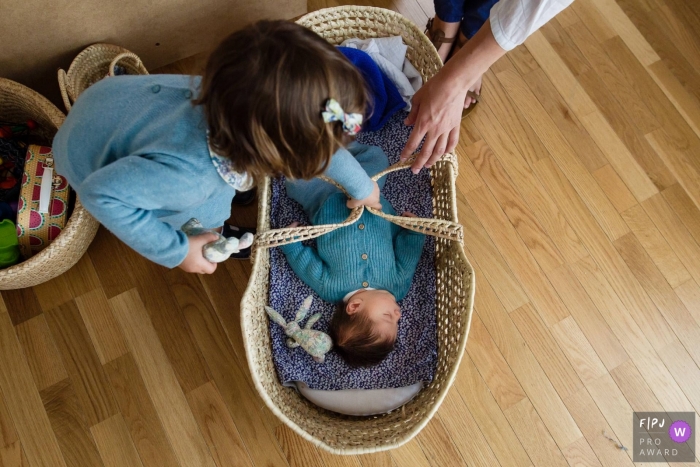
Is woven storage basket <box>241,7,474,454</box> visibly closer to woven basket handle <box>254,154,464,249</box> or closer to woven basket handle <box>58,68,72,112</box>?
woven basket handle <box>254,154,464,249</box>

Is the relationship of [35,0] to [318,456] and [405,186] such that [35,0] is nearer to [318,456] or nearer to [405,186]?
[405,186]

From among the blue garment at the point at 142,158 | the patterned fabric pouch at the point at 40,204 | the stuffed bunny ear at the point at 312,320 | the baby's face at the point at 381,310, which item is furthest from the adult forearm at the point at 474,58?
the patterned fabric pouch at the point at 40,204

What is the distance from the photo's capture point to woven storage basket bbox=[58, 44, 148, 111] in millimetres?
1100

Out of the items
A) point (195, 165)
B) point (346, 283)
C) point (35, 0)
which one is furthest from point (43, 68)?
point (346, 283)

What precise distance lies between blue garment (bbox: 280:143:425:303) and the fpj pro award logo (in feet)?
2.15

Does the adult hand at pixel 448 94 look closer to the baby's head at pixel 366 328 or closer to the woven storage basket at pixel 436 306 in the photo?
the woven storage basket at pixel 436 306

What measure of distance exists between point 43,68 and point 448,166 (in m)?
0.98

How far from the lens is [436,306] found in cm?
116

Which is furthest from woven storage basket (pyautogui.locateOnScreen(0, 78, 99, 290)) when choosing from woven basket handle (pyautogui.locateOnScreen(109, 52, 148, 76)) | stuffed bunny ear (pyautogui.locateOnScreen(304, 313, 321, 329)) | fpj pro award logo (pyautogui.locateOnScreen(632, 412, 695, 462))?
fpj pro award logo (pyautogui.locateOnScreen(632, 412, 695, 462))

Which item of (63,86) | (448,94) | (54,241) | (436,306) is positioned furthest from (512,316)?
(63,86)

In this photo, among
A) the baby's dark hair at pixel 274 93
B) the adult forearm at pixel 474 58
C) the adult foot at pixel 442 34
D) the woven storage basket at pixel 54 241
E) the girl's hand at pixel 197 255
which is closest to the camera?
the baby's dark hair at pixel 274 93

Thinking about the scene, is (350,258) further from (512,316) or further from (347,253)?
(512,316)

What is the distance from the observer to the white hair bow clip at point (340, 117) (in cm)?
65

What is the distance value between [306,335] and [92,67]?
0.82 meters
